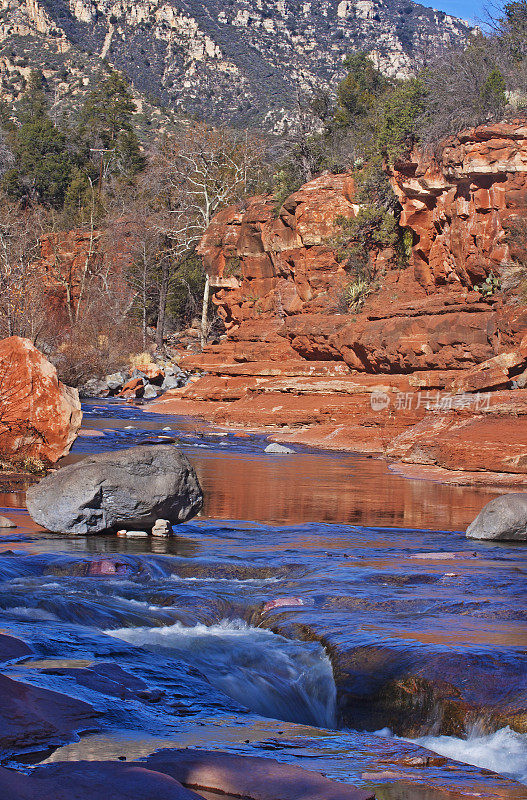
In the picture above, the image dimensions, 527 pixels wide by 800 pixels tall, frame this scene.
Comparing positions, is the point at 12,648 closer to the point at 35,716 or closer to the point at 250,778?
the point at 35,716

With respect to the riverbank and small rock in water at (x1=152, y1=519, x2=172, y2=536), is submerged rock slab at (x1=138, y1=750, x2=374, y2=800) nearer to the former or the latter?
small rock in water at (x1=152, y1=519, x2=172, y2=536)

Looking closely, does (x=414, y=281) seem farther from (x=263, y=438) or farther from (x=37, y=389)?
(x=37, y=389)

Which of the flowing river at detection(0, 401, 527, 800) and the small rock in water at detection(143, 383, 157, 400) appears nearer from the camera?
the flowing river at detection(0, 401, 527, 800)

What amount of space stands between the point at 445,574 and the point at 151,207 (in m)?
47.7

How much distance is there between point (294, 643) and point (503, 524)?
448 centimetres

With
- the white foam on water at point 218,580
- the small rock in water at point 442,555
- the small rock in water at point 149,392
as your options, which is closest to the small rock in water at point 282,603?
the white foam on water at point 218,580

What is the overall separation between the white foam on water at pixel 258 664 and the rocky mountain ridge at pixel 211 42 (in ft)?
292

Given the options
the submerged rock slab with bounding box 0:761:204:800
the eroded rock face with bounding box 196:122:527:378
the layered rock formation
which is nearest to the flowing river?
the submerged rock slab with bounding box 0:761:204:800

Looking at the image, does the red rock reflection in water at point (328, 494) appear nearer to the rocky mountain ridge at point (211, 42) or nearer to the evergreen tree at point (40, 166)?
the evergreen tree at point (40, 166)

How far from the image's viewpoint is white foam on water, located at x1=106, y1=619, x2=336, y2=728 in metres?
4.83

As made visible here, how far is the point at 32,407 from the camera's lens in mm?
12000

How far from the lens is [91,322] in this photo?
150 ft

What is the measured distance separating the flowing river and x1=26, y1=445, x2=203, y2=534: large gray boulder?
24 cm

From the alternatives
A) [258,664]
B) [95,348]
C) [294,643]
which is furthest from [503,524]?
[95,348]
